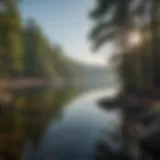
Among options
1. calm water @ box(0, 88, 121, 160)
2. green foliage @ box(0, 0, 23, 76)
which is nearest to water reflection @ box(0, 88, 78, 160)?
calm water @ box(0, 88, 121, 160)

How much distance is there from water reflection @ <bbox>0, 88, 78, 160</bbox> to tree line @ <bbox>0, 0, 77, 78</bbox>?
10 centimetres

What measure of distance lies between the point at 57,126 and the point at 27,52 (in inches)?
15.6

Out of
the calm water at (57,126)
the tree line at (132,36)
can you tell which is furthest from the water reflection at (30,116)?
the tree line at (132,36)

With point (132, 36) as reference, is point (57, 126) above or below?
below

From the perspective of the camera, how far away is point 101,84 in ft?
5.05

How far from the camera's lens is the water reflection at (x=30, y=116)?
1527mm

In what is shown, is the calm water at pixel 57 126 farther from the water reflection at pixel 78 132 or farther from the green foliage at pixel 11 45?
the green foliage at pixel 11 45

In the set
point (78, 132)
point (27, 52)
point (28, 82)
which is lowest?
point (78, 132)

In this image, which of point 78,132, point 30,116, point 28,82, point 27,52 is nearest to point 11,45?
point 27,52

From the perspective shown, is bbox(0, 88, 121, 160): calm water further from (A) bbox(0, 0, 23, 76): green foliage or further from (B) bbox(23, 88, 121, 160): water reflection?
Answer: (A) bbox(0, 0, 23, 76): green foliage

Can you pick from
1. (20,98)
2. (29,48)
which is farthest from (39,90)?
(29,48)

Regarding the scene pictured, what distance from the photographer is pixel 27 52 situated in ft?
5.16

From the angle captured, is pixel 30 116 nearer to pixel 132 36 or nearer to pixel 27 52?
pixel 27 52

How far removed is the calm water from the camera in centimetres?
151
